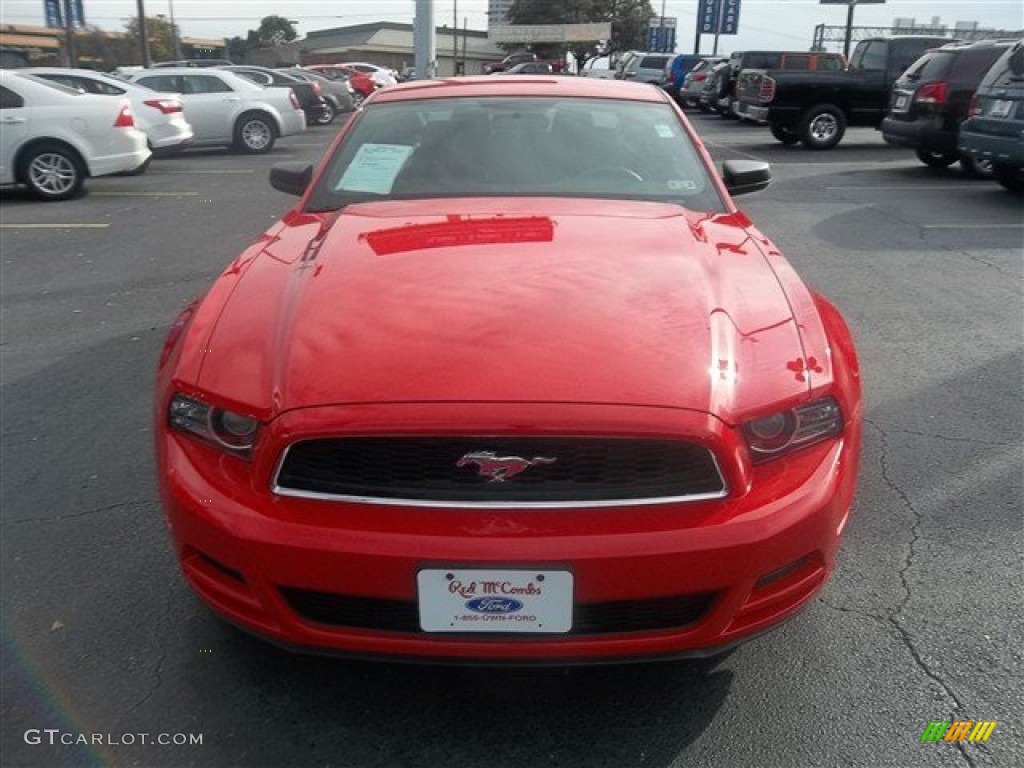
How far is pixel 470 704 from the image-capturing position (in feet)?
7.81

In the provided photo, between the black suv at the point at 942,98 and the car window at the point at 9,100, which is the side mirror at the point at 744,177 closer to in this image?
the black suv at the point at 942,98

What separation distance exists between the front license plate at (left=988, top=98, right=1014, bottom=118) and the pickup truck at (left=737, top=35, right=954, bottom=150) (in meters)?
6.26

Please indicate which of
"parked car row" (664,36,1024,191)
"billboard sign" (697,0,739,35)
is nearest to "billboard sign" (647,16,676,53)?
"billboard sign" (697,0,739,35)

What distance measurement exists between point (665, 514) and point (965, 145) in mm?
10321

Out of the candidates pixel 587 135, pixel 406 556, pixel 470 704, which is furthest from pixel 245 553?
pixel 587 135

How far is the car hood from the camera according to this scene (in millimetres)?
2109

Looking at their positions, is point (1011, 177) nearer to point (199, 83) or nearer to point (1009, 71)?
point (1009, 71)

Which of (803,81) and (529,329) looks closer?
(529,329)

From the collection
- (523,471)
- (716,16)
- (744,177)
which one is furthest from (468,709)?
(716,16)

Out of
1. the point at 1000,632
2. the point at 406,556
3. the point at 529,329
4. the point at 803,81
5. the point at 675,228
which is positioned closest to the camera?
the point at 406,556

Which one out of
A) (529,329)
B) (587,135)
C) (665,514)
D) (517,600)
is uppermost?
(587,135)

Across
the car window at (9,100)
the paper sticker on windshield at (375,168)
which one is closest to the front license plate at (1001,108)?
the paper sticker on windshield at (375,168)

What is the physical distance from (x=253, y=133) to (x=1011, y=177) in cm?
1269

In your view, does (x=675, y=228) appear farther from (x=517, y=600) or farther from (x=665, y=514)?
(x=517, y=600)
